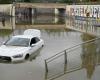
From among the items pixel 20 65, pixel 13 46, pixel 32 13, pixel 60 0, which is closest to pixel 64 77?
pixel 20 65

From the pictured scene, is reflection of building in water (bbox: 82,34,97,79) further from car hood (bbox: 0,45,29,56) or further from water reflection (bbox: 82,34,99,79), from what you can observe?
car hood (bbox: 0,45,29,56)

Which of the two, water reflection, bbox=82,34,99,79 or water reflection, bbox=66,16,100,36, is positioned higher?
water reflection, bbox=82,34,99,79

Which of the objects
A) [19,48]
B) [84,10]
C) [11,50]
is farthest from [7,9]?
[11,50]

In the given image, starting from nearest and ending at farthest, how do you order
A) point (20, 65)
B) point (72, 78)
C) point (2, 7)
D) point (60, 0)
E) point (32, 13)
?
1. point (72, 78)
2. point (20, 65)
3. point (2, 7)
4. point (32, 13)
5. point (60, 0)

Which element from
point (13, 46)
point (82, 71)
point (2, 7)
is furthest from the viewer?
point (2, 7)

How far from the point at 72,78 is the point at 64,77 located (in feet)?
1.70

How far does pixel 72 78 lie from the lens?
15.4m

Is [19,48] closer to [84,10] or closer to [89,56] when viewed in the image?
[89,56]

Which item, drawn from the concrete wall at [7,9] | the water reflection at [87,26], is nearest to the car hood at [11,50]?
the water reflection at [87,26]

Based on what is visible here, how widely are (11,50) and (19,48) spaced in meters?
0.72

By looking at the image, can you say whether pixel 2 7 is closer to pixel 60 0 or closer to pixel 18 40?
pixel 60 0

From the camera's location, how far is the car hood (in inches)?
826

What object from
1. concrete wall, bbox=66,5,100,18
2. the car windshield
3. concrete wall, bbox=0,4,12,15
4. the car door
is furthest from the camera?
concrete wall, bbox=0,4,12,15

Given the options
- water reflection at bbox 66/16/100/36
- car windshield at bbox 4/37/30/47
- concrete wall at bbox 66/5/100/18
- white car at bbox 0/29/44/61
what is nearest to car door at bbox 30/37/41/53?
white car at bbox 0/29/44/61
